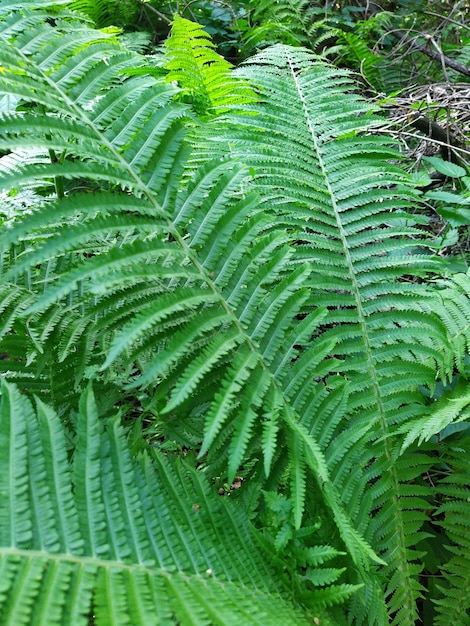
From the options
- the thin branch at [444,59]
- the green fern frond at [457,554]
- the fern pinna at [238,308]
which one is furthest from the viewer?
the thin branch at [444,59]

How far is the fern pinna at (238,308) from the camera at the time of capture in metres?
0.78

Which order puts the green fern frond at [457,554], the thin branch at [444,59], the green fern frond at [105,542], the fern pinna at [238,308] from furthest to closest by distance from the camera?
the thin branch at [444,59] < the green fern frond at [457,554] < the fern pinna at [238,308] < the green fern frond at [105,542]

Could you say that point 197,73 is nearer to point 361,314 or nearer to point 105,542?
point 361,314

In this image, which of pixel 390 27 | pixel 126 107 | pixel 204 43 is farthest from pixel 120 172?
pixel 390 27

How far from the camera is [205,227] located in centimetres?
94

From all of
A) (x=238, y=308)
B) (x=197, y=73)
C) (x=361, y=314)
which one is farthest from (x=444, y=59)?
(x=238, y=308)

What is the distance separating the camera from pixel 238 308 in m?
0.97

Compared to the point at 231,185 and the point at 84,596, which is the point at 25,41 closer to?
the point at 231,185

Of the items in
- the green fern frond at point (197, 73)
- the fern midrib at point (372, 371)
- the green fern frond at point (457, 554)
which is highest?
the green fern frond at point (197, 73)

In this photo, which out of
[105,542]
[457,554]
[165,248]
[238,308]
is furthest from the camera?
[457,554]

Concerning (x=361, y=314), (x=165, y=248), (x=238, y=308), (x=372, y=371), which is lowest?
(x=372, y=371)

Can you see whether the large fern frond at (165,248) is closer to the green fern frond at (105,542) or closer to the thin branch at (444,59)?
the green fern frond at (105,542)

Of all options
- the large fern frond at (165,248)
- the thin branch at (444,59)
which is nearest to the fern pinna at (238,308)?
the large fern frond at (165,248)

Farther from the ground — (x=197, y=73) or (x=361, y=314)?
(x=197, y=73)
